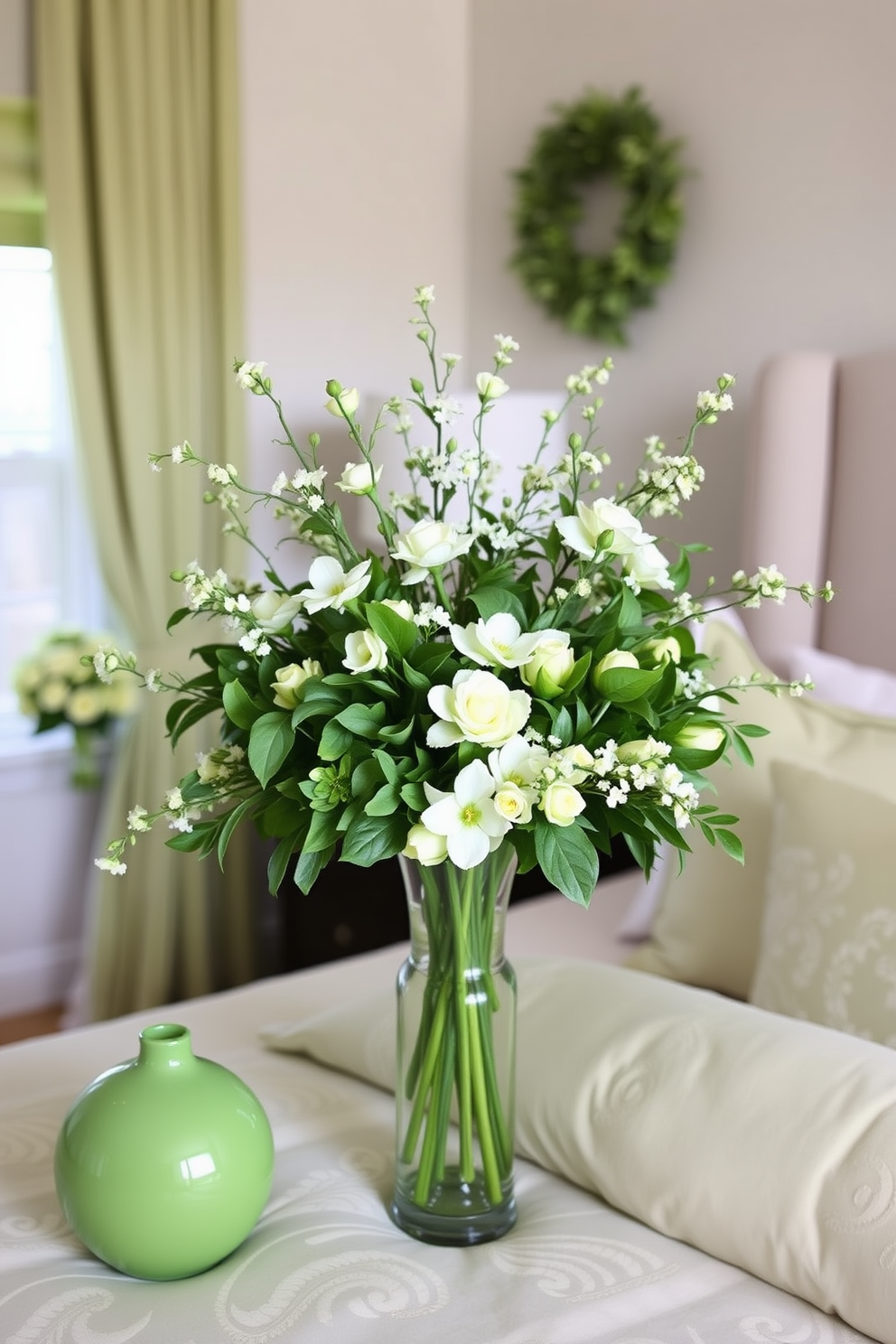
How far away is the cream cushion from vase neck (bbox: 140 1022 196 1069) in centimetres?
36

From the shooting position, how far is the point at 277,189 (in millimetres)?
3105

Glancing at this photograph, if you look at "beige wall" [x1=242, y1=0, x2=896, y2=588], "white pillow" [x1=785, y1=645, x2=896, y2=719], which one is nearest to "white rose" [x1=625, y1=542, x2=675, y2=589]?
"white pillow" [x1=785, y1=645, x2=896, y2=719]

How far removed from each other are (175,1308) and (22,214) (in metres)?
2.45

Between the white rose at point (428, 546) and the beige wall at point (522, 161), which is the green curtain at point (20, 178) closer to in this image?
the beige wall at point (522, 161)

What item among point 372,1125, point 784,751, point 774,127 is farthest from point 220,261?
point 372,1125

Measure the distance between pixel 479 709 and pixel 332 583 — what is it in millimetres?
175

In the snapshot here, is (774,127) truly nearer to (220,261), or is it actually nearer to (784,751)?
(220,261)

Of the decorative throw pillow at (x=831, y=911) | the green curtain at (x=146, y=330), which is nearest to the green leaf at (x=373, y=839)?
the decorative throw pillow at (x=831, y=911)

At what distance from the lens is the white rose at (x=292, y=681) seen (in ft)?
3.42

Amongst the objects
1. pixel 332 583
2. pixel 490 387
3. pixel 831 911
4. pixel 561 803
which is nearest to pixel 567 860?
pixel 561 803

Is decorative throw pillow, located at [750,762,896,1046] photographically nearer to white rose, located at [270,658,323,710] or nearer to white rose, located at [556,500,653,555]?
white rose, located at [556,500,653,555]

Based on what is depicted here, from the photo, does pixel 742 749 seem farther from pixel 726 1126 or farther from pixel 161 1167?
pixel 161 1167

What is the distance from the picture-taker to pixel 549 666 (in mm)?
1007

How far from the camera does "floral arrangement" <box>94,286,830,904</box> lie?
3.22 feet
